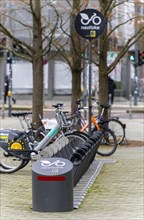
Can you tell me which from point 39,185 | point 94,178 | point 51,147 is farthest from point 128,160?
point 39,185

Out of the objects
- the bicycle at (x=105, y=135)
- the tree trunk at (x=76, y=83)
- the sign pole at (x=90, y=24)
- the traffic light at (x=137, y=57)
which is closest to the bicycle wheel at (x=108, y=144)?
the bicycle at (x=105, y=135)

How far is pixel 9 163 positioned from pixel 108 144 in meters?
3.66

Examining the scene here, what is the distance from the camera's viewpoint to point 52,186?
8.66 m

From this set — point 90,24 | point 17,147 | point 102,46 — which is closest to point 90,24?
point 90,24

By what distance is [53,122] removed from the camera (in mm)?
13977

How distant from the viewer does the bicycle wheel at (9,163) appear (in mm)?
12359

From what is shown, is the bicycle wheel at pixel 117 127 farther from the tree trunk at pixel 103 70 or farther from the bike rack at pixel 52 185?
the bike rack at pixel 52 185

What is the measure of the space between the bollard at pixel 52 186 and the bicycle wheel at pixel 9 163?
352 cm

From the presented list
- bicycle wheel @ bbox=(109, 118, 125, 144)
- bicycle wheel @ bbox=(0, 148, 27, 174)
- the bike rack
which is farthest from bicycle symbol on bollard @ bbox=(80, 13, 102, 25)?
the bike rack

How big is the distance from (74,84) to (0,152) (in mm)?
6399

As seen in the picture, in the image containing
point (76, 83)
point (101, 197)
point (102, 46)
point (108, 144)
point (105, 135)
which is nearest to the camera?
Answer: point (101, 197)

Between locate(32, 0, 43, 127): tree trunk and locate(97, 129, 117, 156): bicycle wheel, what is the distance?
1582 mm

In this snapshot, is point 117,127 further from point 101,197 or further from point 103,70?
point 101,197

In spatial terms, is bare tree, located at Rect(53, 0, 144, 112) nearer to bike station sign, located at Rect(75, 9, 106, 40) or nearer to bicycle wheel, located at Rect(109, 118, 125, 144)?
bicycle wheel, located at Rect(109, 118, 125, 144)
